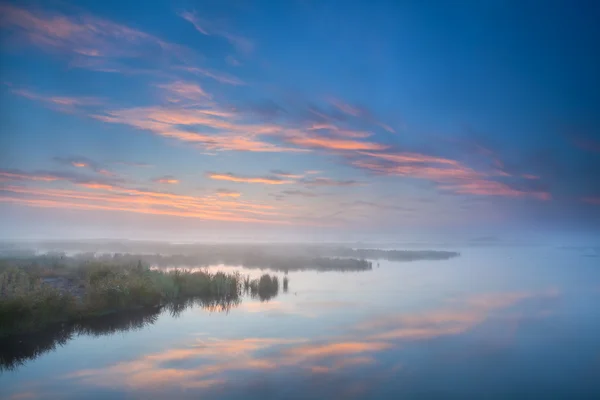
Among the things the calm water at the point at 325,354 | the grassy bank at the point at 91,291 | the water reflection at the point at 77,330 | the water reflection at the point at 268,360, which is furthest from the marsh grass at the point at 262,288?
the water reflection at the point at 268,360

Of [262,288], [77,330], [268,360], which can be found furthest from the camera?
[262,288]

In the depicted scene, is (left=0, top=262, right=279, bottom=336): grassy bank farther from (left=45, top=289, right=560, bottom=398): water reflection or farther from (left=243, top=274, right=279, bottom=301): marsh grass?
(left=45, top=289, right=560, bottom=398): water reflection

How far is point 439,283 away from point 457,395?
28887mm

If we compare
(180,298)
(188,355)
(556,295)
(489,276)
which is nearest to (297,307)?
(180,298)

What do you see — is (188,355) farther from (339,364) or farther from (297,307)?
(297,307)

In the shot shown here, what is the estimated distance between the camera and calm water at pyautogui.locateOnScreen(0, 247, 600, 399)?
13922 mm

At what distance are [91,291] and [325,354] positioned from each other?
12291 millimetres

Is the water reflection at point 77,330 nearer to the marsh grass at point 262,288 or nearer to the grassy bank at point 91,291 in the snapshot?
the grassy bank at point 91,291

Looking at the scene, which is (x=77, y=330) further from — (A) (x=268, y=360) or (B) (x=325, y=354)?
(B) (x=325, y=354)

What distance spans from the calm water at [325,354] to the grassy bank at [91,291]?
4.37ft

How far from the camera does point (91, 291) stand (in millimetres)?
22406

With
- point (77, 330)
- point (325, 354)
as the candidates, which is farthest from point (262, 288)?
point (325, 354)

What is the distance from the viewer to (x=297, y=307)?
89.6 ft

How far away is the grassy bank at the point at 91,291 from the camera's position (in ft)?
59.7
